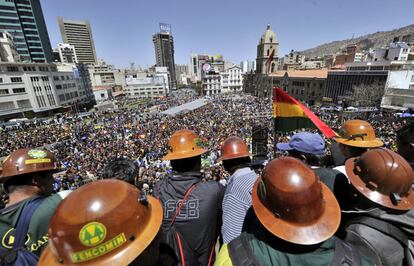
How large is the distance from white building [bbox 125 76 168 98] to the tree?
65575 millimetres

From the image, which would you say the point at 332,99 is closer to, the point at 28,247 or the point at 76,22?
the point at 28,247

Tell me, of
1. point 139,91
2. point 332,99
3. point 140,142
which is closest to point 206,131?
point 140,142

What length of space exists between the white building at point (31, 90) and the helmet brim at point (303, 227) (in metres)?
48.8

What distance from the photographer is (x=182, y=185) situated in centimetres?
222

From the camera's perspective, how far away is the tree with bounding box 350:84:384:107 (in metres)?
31.2

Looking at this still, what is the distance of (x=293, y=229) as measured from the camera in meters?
1.36

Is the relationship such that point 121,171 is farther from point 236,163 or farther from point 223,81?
point 223,81

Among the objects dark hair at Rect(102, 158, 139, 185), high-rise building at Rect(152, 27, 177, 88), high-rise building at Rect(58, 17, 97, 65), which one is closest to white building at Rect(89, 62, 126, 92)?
high-rise building at Rect(58, 17, 97, 65)

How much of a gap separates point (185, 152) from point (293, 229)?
1.76 meters

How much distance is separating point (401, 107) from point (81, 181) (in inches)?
1550

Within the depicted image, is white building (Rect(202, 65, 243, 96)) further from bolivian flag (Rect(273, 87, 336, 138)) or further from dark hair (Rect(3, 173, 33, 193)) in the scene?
dark hair (Rect(3, 173, 33, 193))

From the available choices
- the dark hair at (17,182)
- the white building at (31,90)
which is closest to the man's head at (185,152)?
the dark hair at (17,182)

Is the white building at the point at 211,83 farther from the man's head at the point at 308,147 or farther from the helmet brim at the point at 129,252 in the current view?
the helmet brim at the point at 129,252

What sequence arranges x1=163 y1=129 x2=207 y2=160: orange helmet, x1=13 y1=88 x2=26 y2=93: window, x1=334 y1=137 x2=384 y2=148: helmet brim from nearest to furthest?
1. x1=163 y1=129 x2=207 y2=160: orange helmet
2. x1=334 y1=137 x2=384 y2=148: helmet brim
3. x1=13 y1=88 x2=26 y2=93: window
